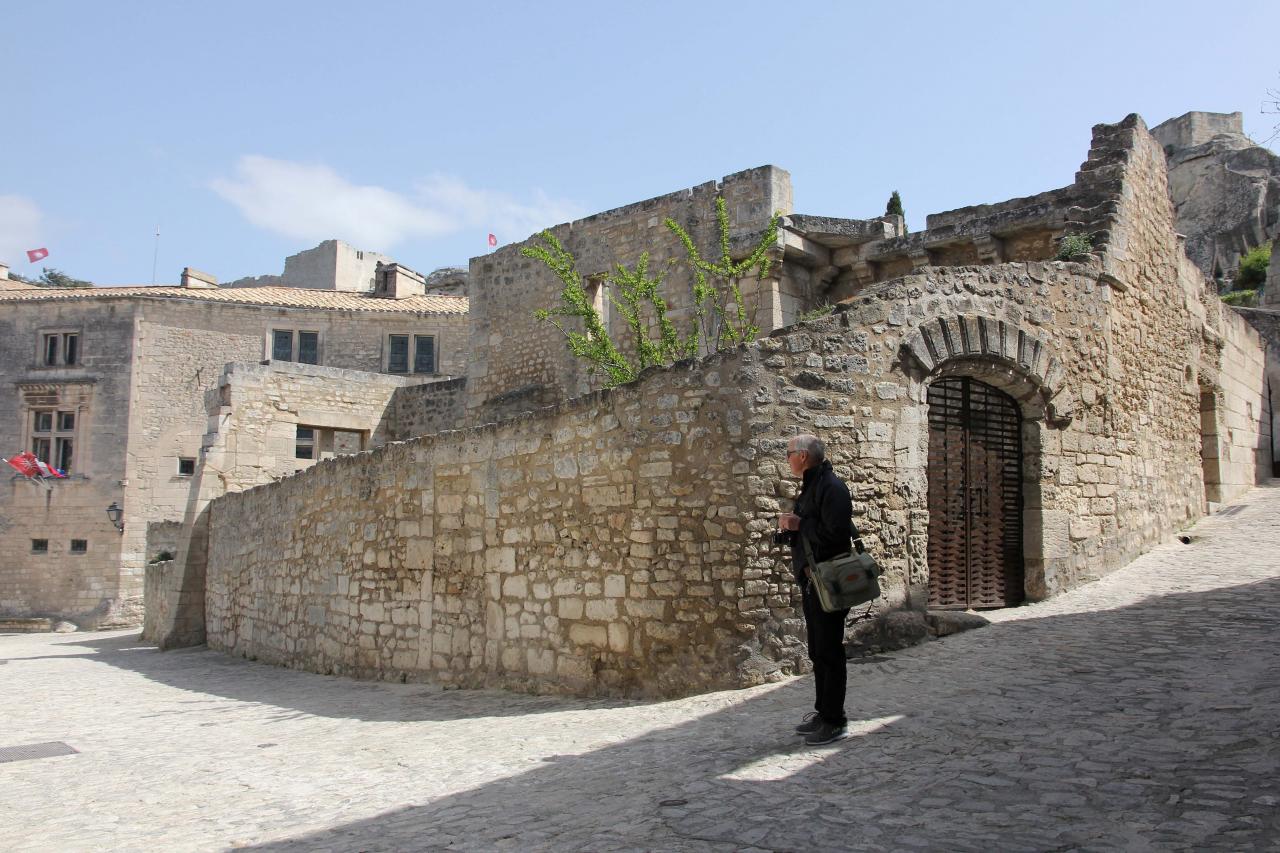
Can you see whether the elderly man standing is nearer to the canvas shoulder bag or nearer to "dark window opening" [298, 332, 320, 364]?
the canvas shoulder bag

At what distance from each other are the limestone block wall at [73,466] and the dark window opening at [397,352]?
23.3 feet

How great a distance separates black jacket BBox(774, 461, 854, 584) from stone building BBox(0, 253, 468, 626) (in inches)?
881

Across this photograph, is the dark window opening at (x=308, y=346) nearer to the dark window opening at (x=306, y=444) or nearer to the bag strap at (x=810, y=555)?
the dark window opening at (x=306, y=444)

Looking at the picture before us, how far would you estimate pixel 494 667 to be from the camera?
8.39 metres

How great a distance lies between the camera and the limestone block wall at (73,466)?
2703 cm

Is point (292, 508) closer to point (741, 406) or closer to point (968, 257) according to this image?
point (741, 406)

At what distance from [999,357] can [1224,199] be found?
28.9 metres

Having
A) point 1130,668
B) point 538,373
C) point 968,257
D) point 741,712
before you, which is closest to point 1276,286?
point 968,257

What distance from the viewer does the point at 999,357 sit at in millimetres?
8219

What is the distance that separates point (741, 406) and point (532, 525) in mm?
2253

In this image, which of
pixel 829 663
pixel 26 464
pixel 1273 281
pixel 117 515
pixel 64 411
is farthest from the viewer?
pixel 64 411

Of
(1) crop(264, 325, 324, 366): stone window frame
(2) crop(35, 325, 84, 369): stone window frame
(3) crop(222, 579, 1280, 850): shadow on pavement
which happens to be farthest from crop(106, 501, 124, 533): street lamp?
(3) crop(222, 579, 1280, 850): shadow on pavement

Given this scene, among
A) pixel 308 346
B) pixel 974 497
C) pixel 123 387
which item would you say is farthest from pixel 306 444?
pixel 974 497

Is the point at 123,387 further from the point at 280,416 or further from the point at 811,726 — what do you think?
the point at 811,726
